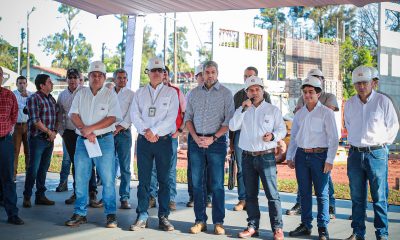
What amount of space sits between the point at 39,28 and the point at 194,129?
41583 mm

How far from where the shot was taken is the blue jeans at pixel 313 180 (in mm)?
5160

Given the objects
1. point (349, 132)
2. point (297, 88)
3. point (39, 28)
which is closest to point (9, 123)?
point (349, 132)

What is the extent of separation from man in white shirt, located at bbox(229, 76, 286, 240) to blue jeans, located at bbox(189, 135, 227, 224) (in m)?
0.30

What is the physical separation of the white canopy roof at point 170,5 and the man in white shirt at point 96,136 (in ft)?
8.17

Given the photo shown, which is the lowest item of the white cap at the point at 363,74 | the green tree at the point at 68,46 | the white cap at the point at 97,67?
the white cap at the point at 363,74

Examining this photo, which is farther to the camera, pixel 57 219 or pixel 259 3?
pixel 259 3

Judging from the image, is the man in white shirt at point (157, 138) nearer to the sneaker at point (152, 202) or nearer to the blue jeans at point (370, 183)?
the sneaker at point (152, 202)

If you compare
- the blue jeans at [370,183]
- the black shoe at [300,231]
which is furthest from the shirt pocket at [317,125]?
the black shoe at [300,231]

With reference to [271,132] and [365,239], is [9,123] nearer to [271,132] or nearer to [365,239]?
[271,132]

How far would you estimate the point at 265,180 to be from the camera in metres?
5.16

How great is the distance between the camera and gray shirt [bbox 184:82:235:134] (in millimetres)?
5523

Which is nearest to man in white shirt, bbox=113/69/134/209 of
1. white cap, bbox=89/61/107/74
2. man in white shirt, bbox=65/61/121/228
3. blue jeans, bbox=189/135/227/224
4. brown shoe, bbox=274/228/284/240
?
man in white shirt, bbox=65/61/121/228

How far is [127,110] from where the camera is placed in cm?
682

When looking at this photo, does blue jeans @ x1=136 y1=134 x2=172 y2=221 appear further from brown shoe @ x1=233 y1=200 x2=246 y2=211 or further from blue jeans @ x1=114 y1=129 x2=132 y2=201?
brown shoe @ x1=233 y1=200 x2=246 y2=211
